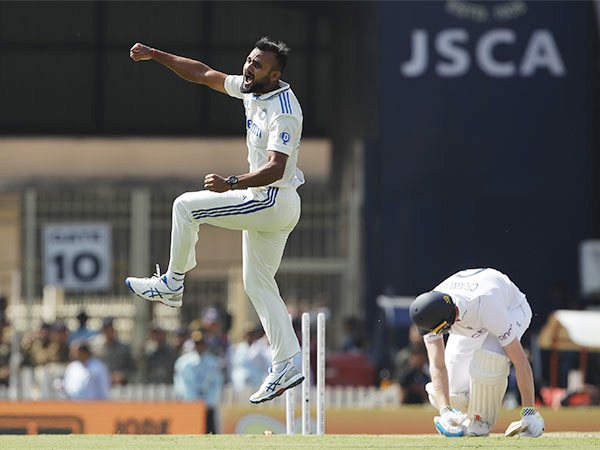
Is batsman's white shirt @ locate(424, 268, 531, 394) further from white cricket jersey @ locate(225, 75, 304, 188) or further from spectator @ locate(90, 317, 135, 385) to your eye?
spectator @ locate(90, 317, 135, 385)

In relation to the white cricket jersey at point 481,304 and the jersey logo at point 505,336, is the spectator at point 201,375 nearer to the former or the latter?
the white cricket jersey at point 481,304

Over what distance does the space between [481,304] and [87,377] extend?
30.0 ft

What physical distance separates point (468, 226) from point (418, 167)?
111 centimetres

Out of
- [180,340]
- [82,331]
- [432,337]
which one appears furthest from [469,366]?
[82,331]

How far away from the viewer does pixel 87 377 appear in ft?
71.1

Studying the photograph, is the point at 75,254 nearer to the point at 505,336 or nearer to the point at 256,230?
the point at 256,230

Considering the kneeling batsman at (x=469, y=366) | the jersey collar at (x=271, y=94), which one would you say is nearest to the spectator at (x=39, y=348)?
the kneeling batsman at (x=469, y=366)

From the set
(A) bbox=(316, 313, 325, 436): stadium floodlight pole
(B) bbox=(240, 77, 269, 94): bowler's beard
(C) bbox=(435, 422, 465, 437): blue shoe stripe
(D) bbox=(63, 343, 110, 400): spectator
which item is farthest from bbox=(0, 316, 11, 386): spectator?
(B) bbox=(240, 77, 269, 94): bowler's beard

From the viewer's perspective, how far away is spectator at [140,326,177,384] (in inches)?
918

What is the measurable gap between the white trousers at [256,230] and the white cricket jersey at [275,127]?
18cm

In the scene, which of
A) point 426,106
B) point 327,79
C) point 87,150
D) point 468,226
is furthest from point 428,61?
point 87,150

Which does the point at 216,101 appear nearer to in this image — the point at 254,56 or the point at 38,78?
the point at 38,78

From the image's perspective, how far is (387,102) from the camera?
26047 millimetres

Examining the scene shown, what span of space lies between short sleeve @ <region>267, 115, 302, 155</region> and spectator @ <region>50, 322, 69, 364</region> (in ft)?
36.7
